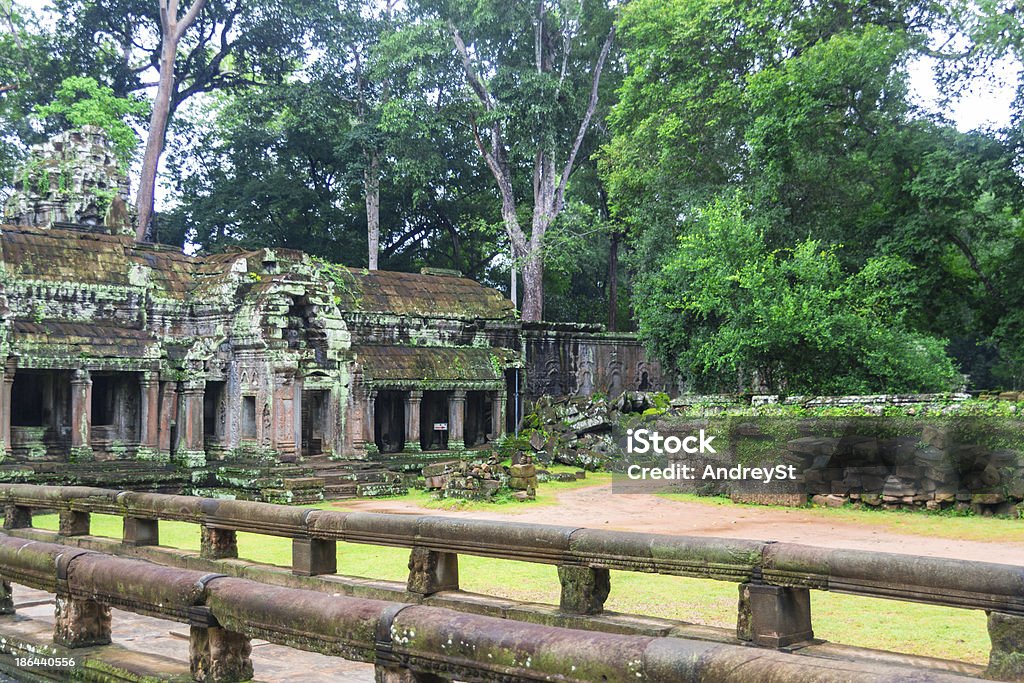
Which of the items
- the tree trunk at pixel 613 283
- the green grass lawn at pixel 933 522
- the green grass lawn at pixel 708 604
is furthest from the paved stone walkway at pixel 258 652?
the tree trunk at pixel 613 283

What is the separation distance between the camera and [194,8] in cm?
3797

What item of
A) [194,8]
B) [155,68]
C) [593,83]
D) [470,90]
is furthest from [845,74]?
[155,68]

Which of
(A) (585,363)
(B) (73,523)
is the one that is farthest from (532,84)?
(B) (73,523)

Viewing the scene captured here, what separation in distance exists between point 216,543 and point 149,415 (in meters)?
16.4

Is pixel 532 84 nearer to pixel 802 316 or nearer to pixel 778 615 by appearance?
pixel 802 316

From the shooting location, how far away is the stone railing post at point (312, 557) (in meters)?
7.69

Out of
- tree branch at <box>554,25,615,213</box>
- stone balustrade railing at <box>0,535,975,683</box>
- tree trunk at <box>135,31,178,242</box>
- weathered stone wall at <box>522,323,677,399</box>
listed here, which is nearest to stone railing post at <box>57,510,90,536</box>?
stone balustrade railing at <box>0,535,975,683</box>

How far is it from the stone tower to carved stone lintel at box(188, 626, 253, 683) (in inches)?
1011

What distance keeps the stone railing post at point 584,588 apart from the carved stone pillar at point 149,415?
61.7ft

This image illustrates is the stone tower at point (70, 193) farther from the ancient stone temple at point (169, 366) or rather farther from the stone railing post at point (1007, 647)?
the stone railing post at point (1007, 647)

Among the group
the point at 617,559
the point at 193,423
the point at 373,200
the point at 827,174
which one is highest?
the point at 373,200

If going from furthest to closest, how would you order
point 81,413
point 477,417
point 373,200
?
point 373,200 → point 477,417 → point 81,413

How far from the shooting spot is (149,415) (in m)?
23.5

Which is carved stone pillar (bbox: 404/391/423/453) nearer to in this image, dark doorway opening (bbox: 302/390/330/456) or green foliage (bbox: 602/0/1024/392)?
dark doorway opening (bbox: 302/390/330/456)
